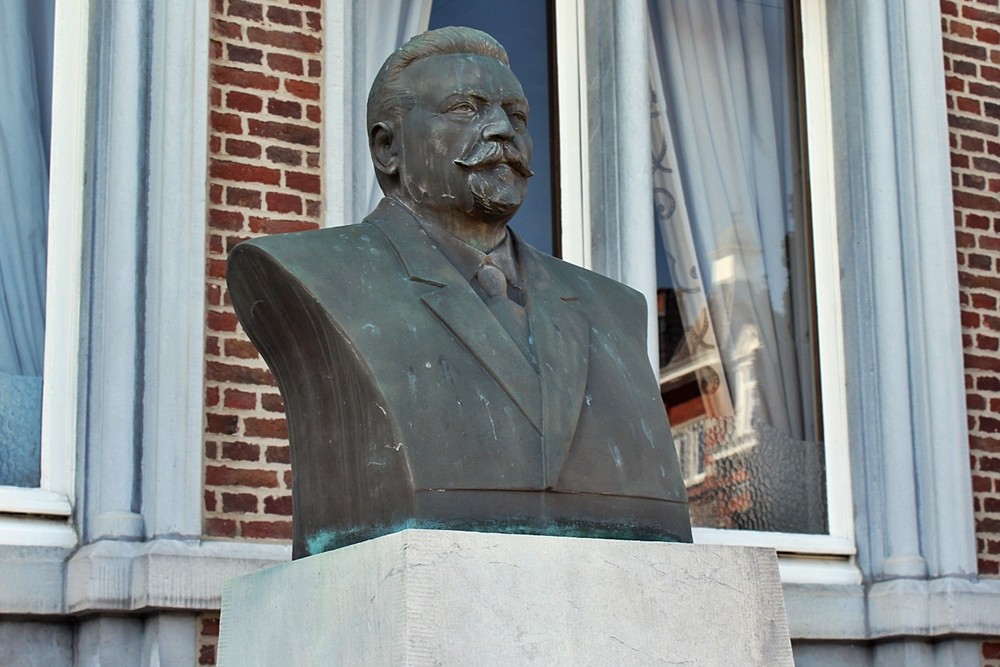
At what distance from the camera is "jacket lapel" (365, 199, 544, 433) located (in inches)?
132

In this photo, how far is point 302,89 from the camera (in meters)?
5.52

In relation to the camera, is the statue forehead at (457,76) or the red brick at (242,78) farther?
the red brick at (242,78)

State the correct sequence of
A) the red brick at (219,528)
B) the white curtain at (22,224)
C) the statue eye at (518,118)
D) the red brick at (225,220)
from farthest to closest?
1. the red brick at (225,220)
2. the white curtain at (22,224)
3. the red brick at (219,528)
4. the statue eye at (518,118)

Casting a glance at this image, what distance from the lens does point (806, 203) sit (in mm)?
6629

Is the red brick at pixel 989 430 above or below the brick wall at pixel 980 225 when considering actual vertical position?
below

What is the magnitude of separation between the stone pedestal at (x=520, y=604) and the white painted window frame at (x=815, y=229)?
254cm

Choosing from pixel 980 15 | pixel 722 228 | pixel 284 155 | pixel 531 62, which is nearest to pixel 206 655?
pixel 284 155

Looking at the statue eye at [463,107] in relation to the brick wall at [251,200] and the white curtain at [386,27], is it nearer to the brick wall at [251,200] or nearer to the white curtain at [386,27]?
the brick wall at [251,200]

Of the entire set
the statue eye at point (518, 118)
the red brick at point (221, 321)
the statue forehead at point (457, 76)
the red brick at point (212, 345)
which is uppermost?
the statue forehead at point (457, 76)

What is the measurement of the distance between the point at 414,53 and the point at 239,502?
1880mm

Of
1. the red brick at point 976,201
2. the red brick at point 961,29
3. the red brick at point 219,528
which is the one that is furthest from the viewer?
the red brick at point 961,29

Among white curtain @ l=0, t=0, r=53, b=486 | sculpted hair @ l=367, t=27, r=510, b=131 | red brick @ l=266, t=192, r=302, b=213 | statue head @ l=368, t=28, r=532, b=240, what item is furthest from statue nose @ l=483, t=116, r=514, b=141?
white curtain @ l=0, t=0, r=53, b=486

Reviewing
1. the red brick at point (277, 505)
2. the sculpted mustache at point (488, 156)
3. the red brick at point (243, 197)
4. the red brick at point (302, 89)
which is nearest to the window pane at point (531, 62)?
the red brick at point (302, 89)

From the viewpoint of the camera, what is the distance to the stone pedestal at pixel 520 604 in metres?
3.08
